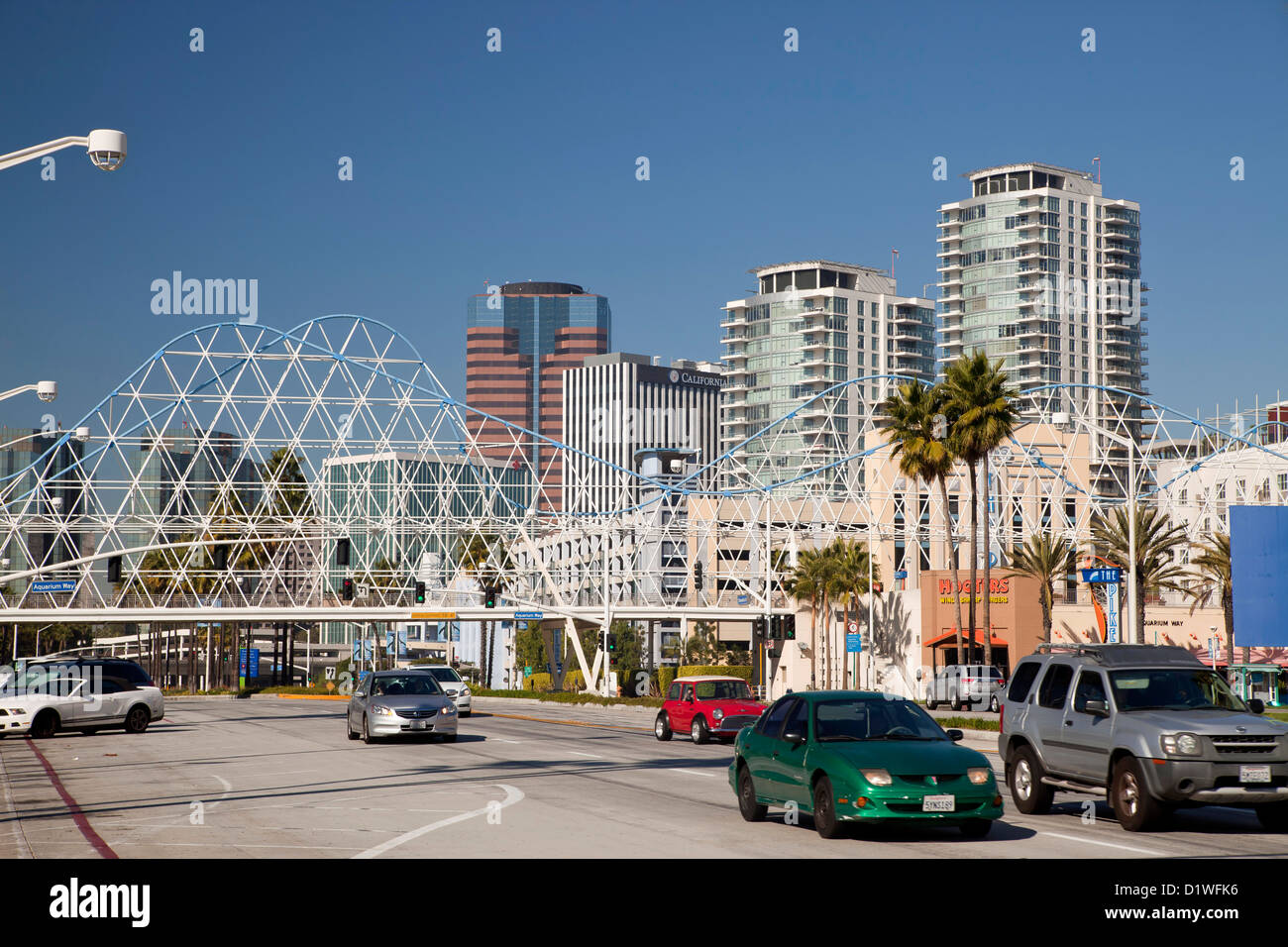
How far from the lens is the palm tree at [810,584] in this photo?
3615 inches

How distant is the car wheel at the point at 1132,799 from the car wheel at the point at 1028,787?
1536 millimetres

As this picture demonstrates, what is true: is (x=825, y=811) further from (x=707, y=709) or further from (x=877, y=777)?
(x=707, y=709)

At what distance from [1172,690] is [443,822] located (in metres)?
8.98

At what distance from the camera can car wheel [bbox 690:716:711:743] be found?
34031 millimetres

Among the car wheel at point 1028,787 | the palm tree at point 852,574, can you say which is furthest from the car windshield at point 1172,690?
the palm tree at point 852,574

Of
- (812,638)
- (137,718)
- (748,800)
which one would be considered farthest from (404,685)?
(812,638)

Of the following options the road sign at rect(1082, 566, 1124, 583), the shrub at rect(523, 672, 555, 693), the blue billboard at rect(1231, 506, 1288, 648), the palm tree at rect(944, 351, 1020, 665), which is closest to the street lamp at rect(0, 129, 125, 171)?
the road sign at rect(1082, 566, 1124, 583)

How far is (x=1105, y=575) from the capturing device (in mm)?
36625

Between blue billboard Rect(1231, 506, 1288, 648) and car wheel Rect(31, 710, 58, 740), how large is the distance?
3122cm

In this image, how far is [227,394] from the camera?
282 ft

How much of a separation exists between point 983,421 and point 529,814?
4318 centimetres

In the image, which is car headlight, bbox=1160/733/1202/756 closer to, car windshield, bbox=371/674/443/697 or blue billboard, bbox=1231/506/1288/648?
car windshield, bbox=371/674/443/697

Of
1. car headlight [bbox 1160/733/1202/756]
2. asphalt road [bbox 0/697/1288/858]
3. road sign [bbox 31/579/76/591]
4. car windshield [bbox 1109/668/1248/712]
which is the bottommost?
asphalt road [bbox 0/697/1288/858]
